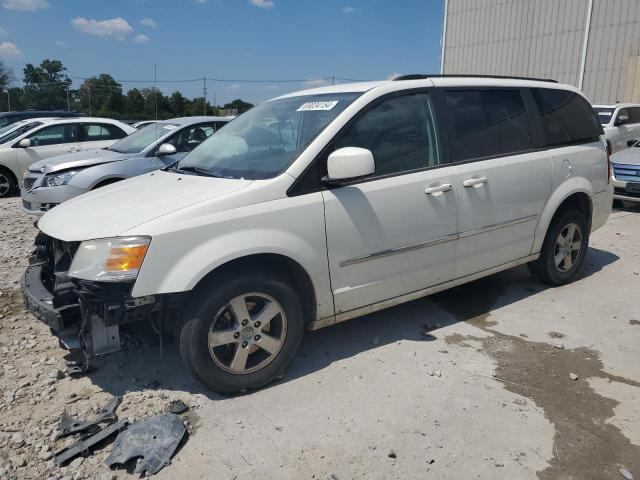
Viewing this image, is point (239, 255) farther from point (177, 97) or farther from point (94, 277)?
point (177, 97)

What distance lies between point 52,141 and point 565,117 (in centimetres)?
1012

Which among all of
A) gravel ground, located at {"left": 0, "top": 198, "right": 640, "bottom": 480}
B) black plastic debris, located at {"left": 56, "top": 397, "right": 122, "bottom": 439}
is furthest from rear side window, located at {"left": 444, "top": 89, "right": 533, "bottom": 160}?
black plastic debris, located at {"left": 56, "top": 397, "right": 122, "bottom": 439}

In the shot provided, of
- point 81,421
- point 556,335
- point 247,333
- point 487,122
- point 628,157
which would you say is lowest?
point 81,421

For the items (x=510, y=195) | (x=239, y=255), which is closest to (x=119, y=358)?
(x=239, y=255)

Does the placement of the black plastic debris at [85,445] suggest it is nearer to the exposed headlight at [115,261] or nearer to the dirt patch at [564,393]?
the exposed headlight at [115,261]

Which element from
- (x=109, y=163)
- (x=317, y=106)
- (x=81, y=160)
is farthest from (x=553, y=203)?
(x=81, y=160)

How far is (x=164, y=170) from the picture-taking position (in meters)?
4.11

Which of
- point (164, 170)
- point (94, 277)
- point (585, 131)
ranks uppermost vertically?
point (585, 131)

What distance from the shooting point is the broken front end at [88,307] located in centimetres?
280

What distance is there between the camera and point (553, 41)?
20.3m

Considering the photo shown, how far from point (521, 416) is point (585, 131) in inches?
127

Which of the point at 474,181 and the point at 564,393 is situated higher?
the point at 474,181

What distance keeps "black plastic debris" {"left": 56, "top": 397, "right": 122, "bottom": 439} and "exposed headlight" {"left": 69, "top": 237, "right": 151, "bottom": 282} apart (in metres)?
0.81

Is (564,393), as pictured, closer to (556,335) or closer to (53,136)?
(556,335)
